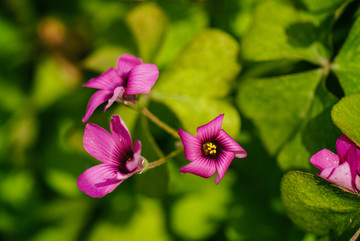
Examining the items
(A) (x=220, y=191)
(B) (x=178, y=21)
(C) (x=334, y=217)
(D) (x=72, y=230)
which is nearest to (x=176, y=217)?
(A) (x=220, y=191)

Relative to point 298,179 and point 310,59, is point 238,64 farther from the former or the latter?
point 298,179

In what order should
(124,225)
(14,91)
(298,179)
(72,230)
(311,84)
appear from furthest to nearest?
1. (14,91)
2. (72,230)
3. (124,225)
4. (311,84)
5. (298,179)

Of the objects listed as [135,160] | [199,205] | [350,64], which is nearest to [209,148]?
[135,160]

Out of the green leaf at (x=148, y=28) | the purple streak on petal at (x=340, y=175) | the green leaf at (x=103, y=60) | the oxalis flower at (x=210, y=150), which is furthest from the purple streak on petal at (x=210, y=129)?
the green leaf at (x=103, y=60)

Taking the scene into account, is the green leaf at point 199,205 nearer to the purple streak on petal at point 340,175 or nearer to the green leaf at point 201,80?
the green leaf at point 201,80

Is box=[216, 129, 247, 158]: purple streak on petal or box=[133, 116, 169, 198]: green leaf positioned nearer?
box=[216, 129, 247, 158]: purple streak on petal

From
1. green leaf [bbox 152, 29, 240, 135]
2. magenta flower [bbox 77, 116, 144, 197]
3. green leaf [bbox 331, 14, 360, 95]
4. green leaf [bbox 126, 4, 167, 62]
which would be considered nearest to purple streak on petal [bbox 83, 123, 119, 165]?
magenta flower [bbox 77, 116, 144, 197]

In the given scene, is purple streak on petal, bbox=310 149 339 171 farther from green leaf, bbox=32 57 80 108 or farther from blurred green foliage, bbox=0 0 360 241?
green leaf, bbox=32 57 80 108
